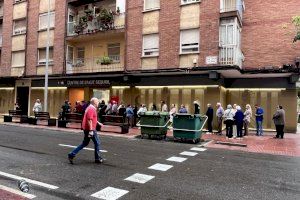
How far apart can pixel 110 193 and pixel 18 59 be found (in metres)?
25.6

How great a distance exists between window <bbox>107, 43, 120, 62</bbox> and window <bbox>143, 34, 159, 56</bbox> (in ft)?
9.25

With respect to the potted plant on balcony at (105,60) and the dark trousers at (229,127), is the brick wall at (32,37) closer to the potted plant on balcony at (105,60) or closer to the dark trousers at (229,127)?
the potted plant on balcony at (105,60)

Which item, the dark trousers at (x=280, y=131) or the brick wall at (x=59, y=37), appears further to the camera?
the brick wall at (x=59, y=37)

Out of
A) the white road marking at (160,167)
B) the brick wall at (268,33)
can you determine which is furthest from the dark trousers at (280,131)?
the white road marking at (160,167)

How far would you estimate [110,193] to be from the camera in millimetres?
5547

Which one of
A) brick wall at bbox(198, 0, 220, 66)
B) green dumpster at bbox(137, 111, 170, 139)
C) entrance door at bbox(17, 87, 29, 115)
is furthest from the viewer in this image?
entrance door at bbox(17, 87, 29, 115)

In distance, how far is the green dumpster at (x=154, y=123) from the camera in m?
14.1

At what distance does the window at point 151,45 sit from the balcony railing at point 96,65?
2.44m

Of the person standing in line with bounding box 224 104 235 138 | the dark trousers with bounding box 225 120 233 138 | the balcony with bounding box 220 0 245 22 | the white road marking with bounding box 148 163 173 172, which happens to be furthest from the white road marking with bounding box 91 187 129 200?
the balcony with bounding box 220 0 245 22

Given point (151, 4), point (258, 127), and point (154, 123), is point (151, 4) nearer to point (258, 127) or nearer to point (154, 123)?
point (154, 123)

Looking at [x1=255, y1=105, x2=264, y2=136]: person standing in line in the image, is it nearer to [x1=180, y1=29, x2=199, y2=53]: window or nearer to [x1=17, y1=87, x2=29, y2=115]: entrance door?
[x1=180, y1=29, x2=199, y2=53]: window

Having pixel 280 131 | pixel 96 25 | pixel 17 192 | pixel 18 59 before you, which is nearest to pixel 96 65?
pixel 96 25

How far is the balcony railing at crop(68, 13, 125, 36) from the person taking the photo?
22062 mm

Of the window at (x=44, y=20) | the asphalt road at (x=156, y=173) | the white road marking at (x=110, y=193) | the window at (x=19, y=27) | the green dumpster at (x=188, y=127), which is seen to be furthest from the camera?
the window at (x=19, y=27)
